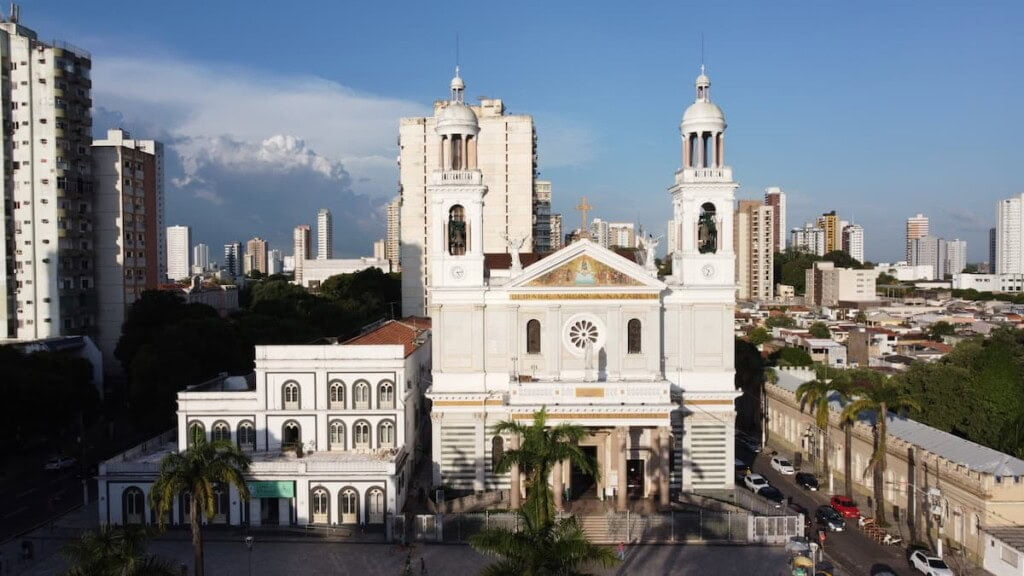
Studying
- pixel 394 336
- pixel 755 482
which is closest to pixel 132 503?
pixel 394 336

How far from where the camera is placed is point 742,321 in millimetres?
108062

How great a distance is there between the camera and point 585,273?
38.4m

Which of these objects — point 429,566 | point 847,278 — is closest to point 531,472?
point 429,566

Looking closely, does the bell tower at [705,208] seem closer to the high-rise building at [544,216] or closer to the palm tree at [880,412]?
the palm tree at [880,412]

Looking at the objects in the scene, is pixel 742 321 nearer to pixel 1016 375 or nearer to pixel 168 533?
pixel 1016 375

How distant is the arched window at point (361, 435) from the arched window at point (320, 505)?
11.4 feet

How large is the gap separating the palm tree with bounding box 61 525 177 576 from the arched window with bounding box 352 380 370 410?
54.1 ft

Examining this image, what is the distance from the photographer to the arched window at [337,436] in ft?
125

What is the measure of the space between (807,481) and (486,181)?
57.0 meters

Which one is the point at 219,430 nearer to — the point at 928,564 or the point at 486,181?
the point at 928,564

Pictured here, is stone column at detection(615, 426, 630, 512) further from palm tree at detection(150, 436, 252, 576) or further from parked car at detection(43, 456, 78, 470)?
parked car at detection(43, 456, 78, 470)

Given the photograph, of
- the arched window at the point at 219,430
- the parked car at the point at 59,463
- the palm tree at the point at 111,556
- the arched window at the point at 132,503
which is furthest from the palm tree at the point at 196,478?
the parked car at the point at 59,463

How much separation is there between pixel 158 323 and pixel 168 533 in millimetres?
31932

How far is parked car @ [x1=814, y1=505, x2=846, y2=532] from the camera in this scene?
34625mm
